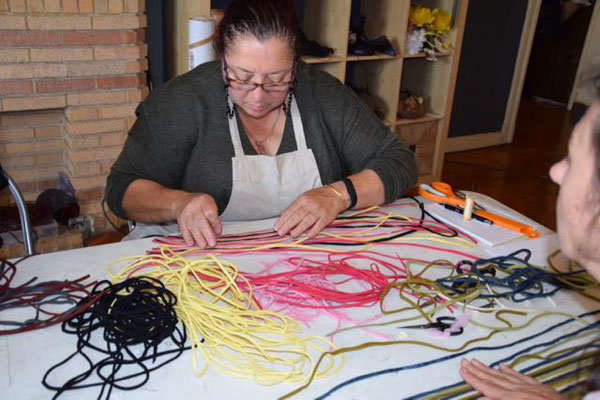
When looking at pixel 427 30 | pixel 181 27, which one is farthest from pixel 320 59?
pixel 427 30

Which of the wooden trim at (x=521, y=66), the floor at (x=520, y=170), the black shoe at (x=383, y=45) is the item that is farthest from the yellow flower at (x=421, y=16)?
the wooden trim at (x=521, y=66)

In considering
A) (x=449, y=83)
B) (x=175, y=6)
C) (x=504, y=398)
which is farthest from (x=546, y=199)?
(x=504, y=398)

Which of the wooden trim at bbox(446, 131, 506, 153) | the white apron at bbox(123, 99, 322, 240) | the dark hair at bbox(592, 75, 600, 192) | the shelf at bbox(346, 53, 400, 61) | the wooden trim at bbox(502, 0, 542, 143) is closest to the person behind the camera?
the dark hair at bbox(592, 75, 600, 192)

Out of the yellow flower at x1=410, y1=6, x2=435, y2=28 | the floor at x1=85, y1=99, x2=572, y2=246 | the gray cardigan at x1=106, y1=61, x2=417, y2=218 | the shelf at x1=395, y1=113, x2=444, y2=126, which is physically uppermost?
the yellow flower at x1=410, y1=6, x2=435, y2=28

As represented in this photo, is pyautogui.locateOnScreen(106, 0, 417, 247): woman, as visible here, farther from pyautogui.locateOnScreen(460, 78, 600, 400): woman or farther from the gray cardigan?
pyautogui.locateOnScreen(460, 78, 600, 400): woman

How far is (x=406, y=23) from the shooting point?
3295mm

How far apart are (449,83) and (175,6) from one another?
177 cm

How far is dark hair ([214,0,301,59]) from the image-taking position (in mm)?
1452

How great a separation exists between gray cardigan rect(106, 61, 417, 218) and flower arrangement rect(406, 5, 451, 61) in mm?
1859

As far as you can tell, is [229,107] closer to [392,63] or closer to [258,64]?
[258,64]

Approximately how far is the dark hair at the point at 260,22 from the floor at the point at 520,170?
1751 mm

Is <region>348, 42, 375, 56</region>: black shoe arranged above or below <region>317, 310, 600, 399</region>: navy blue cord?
above

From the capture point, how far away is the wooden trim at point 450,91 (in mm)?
3525

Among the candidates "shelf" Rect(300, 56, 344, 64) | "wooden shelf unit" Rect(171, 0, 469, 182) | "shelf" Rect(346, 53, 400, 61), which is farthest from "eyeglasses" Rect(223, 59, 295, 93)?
"shelf" Rect(346, 53, 400, 61)
